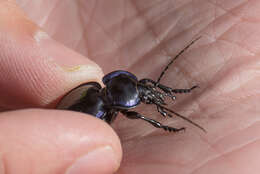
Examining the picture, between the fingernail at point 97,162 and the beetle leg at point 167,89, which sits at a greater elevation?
the fingernail at point 97,162

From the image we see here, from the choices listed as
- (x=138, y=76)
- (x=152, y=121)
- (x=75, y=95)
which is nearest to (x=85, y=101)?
(x=75, y=95)

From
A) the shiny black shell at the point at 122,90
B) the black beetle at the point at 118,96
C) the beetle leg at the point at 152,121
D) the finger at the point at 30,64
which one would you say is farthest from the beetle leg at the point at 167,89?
the finger at the point at 30,64

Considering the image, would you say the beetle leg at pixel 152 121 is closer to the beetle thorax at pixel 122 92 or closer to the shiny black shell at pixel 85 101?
the beetle thorax at pixel 122 92

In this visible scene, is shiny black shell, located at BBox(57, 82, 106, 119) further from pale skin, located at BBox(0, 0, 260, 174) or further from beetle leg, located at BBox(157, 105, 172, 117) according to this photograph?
beetle leg, located at BBox(157, 105, 172, 117)

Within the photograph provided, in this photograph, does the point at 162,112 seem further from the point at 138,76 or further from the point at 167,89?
the point at 138,76

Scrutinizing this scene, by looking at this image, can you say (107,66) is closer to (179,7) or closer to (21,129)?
(179,7)

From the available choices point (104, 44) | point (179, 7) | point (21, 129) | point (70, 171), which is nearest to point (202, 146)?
point (70, 171)

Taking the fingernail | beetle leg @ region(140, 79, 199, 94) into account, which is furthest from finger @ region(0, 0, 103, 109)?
the fingernail
